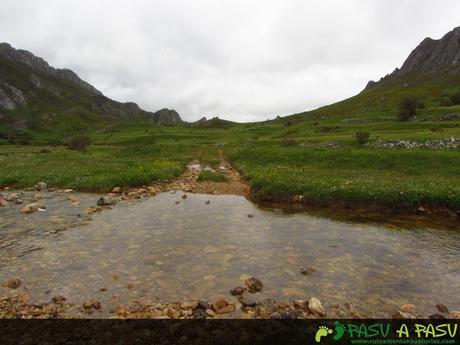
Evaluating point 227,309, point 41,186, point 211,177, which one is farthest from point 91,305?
point 211,177

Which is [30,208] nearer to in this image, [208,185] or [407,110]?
[208,185]

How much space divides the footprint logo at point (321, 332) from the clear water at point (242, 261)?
140 cm

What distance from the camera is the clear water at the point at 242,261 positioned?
9602mm

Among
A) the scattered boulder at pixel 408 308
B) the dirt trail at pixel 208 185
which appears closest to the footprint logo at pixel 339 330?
the scattered boulder at pixel 408 308

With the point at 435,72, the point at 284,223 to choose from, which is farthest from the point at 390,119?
the point at 435,72

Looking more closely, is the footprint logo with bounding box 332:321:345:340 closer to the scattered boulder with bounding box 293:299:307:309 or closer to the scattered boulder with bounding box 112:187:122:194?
the scattered boulder with bounding box 293:299:307:309

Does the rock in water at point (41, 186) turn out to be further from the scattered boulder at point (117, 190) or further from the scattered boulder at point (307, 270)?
the scattered boulder at point (307, 270)

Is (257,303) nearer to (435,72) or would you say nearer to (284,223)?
(284,223)

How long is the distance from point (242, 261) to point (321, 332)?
15.3ft

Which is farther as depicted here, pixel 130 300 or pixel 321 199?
pixel 321 199

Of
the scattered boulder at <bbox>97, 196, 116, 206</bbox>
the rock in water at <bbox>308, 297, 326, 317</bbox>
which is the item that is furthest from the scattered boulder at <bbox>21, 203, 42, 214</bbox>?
the rock in water at <bbox>308, 297, 326, 317</bbox>

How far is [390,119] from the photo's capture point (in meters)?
74.2

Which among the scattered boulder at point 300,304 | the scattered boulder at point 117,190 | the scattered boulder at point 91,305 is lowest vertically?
the scattered boulder at point 300,304

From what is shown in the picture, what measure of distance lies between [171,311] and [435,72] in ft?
762
